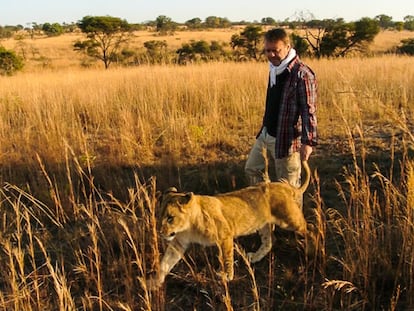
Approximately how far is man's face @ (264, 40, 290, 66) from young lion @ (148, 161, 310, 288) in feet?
3.67

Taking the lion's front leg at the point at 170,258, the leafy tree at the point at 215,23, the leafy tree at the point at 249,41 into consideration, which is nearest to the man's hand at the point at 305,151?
the lion's front leg at the point at 170,258

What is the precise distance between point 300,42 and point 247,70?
14484 millimetres

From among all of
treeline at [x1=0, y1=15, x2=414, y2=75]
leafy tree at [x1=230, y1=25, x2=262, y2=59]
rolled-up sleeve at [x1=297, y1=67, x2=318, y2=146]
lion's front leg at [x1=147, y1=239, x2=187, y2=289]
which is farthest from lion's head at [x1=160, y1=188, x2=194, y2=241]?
leafy tree at [x1=230, y1=25, x2=262, y2=59]

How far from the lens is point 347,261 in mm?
3080

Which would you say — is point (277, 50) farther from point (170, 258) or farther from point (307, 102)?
point (170, 258)

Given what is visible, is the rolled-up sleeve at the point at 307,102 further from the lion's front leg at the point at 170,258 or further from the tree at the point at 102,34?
the tree at the point at 102,34

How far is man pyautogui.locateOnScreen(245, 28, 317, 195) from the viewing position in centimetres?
362

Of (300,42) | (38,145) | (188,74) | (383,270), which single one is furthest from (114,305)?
(300,42)

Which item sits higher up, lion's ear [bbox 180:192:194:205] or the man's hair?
the man's hair

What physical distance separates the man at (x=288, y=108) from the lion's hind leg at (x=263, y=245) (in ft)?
1.79

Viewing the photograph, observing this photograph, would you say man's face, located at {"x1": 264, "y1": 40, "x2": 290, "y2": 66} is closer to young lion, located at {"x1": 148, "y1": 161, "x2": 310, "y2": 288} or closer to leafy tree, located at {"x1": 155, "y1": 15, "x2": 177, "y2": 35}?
young lion, located at {"x1": 148, "y1": 161, "x2": 310, "y2": 288}

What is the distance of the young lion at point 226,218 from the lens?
3016mm

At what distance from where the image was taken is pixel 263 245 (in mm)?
3719

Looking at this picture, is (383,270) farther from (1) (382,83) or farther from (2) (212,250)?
(1) (382,83)
